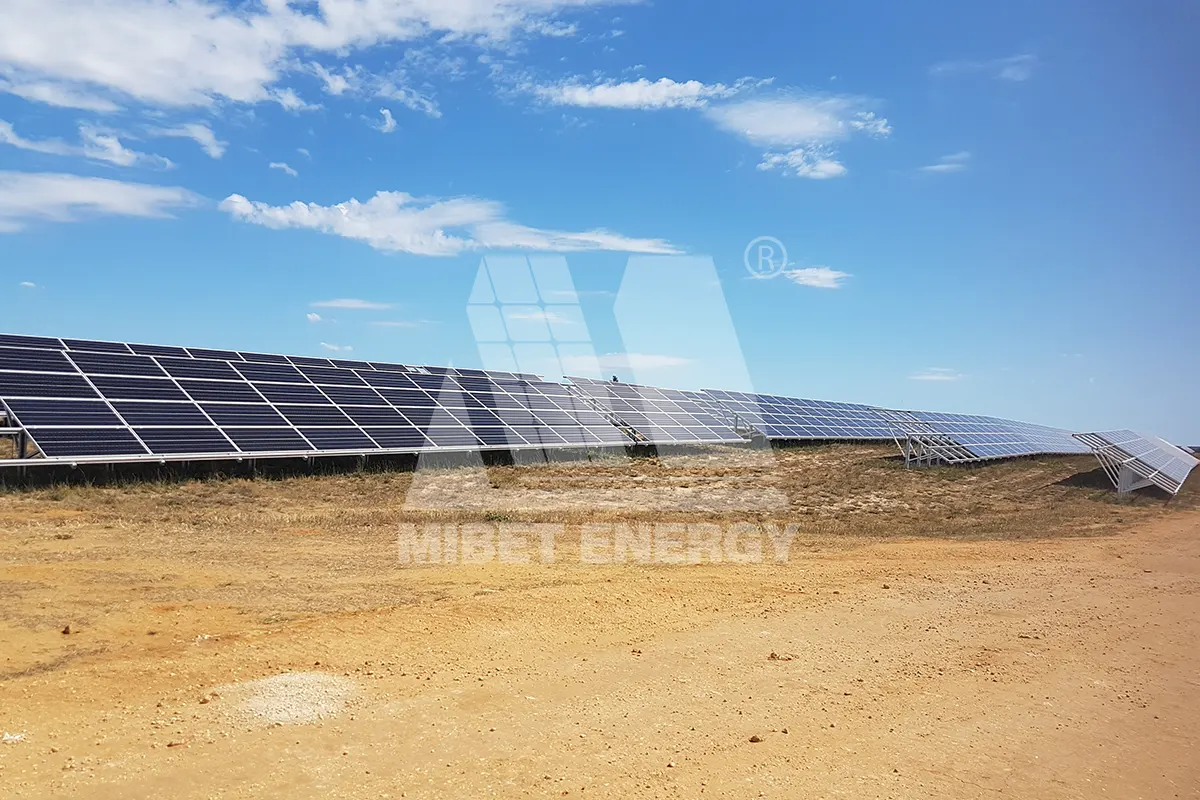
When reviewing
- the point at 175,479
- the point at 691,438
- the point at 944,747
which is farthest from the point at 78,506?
the point at 691,438

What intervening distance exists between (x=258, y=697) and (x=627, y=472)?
72.7 feet

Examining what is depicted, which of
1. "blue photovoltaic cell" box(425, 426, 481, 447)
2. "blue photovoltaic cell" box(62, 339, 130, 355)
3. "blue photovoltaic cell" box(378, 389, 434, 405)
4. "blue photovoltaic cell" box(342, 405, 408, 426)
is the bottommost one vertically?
"blue photovoltaic cell" box(425, 426, 481, 447)

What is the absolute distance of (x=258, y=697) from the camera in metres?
6.63

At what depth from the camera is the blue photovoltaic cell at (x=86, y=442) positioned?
18.3 m

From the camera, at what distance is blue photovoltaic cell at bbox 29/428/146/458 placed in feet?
60.1

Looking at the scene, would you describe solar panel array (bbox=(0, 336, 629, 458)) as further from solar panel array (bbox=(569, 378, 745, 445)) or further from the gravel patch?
the gravel patch

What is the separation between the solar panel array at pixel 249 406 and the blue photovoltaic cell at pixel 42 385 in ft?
0.14

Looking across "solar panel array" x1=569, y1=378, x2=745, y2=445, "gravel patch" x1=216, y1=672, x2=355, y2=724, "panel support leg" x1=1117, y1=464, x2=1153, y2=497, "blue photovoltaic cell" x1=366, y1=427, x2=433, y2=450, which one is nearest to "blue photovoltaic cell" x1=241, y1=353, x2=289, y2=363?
"blue photovoltaic cell" x1=366, y1=427, x2=433, y2=450

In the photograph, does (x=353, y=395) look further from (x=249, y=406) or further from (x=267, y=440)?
(x=267, y=440)

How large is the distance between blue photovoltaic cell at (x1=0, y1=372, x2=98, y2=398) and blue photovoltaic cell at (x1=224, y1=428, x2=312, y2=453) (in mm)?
3796

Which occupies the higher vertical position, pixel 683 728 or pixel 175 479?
pixel 175 479

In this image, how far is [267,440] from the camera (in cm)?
2286

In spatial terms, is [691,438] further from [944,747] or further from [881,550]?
[944,747]

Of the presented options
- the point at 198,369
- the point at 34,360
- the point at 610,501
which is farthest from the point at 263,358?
the point at 610,501
